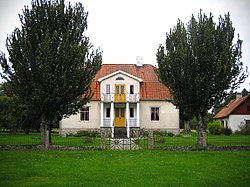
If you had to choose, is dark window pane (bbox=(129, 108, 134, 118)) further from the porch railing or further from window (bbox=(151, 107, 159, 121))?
window (bbox=(151, 107, 159, 121))

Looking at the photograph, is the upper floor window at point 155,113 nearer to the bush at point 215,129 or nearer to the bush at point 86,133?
the bush at point 86,133

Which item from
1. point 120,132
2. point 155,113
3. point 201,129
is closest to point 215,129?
point 155,113

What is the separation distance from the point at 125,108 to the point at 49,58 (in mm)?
17641

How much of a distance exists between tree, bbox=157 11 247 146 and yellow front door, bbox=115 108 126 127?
49.1ft

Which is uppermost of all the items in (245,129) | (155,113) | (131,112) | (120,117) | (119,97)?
(119,97)

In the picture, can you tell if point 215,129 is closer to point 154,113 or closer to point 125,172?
point 154,113

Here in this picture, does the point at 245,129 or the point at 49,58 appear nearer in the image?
the point at 49,58

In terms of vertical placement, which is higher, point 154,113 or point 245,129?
point 154,113

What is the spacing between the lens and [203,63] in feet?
55.0

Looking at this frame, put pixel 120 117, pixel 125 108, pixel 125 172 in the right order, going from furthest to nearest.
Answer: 1. pixel 125 108
2. pixel 120 117
3. pixel 125 172

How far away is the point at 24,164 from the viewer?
10.6m

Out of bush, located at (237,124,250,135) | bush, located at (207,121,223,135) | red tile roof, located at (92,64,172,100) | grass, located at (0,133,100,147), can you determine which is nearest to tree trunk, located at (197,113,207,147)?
grass, located at (0,133,100,147)

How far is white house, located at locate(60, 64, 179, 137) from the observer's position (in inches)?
1233

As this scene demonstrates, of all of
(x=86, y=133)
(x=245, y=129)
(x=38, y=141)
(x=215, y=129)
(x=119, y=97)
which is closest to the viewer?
(x=38, y=141)
